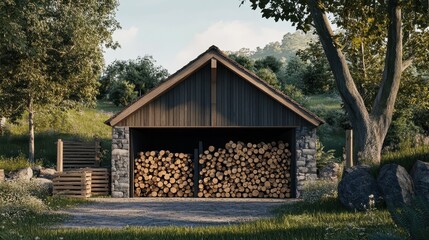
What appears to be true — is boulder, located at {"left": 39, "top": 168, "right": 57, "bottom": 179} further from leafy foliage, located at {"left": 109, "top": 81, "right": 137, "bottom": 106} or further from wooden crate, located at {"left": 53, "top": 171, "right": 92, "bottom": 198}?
leafy foliage, located at {"left": 109, "top": 81, "right": 137, "bottom": 106}

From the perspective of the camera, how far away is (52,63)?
2873 cm

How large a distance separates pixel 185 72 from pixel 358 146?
6847mm

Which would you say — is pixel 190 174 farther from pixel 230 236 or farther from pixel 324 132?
pixel 324 132

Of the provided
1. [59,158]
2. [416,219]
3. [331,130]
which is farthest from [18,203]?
[331,130]

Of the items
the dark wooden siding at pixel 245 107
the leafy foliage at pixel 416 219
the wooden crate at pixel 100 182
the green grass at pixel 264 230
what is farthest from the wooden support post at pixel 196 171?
the leafy foliage at pixel 416 219

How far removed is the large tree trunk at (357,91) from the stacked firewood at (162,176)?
784 cm

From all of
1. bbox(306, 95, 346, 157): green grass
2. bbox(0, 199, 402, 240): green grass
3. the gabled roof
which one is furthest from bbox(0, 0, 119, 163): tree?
bbox(0, 199, 402, 240): green grass

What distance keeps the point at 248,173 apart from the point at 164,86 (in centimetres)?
436

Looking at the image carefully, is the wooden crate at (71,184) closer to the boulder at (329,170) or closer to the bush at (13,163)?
the bush at (13,163)

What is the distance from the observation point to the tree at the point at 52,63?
91.2 feet

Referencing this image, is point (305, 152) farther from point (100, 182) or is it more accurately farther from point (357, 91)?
point (100, 182)

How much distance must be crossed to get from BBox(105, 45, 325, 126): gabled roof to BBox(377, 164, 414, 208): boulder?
776 cm

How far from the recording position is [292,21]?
16.0 metres

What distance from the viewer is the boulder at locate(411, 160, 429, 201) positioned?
39.7 feet
